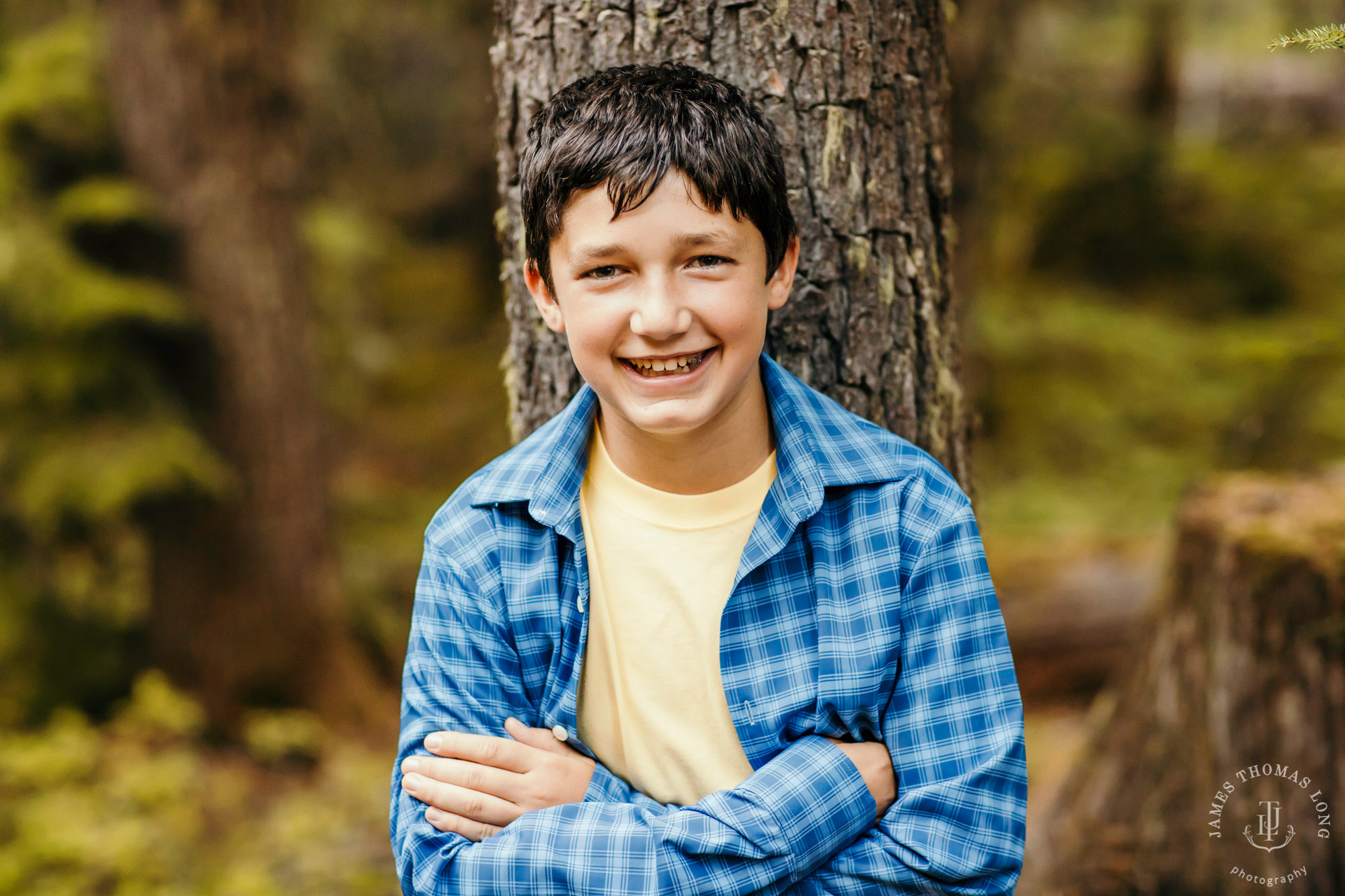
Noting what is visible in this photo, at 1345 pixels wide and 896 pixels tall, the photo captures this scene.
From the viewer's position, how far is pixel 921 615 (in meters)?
1.61

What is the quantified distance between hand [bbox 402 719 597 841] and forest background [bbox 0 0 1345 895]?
4.71 ft

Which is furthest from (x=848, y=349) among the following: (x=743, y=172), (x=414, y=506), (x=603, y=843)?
(x=414, y=506)

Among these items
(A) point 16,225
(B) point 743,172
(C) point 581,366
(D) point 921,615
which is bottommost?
(D) point 921,615

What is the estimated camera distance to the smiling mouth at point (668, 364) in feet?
5.35

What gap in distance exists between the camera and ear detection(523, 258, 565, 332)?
1.81 m

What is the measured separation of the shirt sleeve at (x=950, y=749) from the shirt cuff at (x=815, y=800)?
0.04 m

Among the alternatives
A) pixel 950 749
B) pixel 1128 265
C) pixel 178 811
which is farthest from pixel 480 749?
pixel 1128 265

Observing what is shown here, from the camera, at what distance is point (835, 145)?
2029 mm

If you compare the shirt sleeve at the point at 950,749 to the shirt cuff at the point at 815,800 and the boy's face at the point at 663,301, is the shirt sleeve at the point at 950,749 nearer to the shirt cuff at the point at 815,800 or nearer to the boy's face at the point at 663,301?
the shirt cuff at the point at 815,800

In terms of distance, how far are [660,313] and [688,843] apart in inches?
33.1

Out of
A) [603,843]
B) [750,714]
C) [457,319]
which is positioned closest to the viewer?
[603,843]

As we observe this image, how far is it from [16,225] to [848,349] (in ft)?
14.5

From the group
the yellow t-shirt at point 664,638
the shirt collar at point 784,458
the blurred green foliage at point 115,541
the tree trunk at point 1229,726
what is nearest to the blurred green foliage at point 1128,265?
the tree trunk at point 1229,726

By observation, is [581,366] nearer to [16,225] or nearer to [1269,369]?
[16,225]
